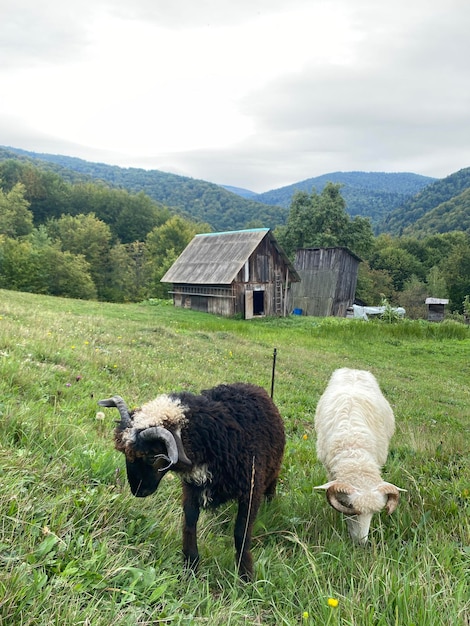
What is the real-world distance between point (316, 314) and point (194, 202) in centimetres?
11976

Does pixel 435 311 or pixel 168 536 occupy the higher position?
pixel 168 536

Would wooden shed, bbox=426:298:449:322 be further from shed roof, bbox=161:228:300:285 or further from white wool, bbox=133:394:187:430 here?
white wool, bbox=133:394:187:430

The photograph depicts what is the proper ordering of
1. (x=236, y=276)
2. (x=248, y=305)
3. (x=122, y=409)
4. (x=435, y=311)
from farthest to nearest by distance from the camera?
1. (x=435, y=311)
2. (x=248, y=305)
3. (x=236, y=276)
4. (x=122, y=409)

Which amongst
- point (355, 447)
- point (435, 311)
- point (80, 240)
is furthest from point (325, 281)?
point (80, 240)

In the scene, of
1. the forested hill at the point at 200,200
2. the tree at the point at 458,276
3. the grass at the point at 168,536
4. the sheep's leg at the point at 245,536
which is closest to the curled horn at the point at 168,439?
the grass at the point at 168,536

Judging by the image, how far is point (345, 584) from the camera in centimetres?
283

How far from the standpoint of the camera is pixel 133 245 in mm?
70750

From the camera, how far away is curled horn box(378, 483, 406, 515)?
148 inches

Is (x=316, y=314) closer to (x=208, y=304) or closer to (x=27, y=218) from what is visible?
(x=208, y=304)

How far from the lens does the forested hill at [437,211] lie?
9819 centimetres

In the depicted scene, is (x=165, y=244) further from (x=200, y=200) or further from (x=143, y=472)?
(x=200, y=200)

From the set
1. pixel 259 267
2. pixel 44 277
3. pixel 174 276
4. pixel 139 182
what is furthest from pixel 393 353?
pixel 139 182

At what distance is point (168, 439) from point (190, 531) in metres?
0.75

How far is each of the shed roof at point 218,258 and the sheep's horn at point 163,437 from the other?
25.5 metres
